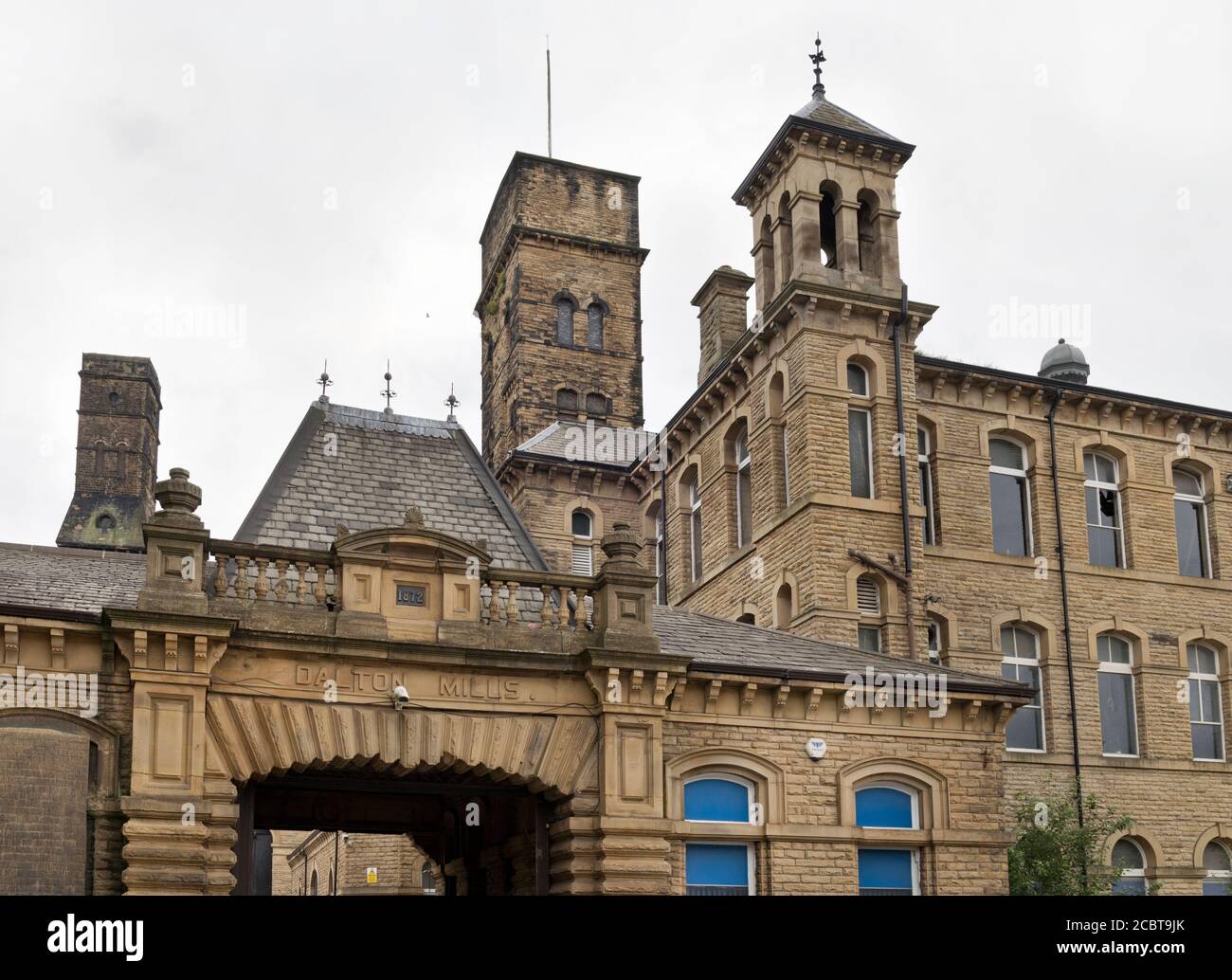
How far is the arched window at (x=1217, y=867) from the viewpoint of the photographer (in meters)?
28.7

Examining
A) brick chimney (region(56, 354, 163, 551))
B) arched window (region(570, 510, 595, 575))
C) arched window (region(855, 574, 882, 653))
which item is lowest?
arched window (region(855, 574, 882, 653))

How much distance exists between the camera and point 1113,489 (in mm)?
31203

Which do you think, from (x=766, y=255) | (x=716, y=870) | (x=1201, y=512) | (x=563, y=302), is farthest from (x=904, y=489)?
(x=563, y=302)

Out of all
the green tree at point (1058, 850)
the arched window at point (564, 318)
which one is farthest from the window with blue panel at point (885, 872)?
the arched window at point (564, 318)

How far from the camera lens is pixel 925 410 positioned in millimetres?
29516

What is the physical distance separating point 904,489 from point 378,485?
10838 millimetres

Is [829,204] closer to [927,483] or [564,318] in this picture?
[927,483]

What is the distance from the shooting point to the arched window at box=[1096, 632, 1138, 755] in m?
29.4

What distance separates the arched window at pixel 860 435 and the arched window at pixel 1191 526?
7.71m

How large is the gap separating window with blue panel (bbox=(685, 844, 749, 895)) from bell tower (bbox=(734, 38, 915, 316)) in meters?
12.5

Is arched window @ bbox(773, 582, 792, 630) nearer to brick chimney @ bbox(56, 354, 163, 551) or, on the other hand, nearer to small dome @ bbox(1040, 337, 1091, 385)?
small dome @ bbox(1040, 337, 1091, 385)

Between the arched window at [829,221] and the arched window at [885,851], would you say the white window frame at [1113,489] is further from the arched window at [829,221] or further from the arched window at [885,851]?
the arched window at [885,851]

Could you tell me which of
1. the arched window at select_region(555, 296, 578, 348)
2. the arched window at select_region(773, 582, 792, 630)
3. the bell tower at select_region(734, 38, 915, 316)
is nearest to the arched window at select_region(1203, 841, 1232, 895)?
the arched window at select_region(773, 582, 792, 630)
